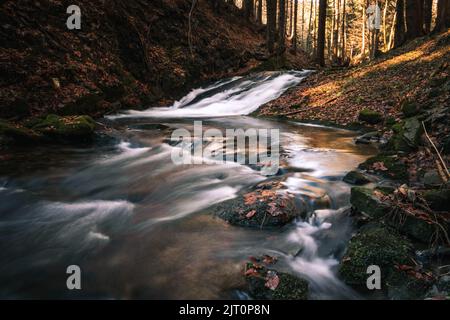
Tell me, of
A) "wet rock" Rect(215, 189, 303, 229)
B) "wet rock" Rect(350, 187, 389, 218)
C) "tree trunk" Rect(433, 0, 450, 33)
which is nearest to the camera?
"wet rock" Rect(350, 187, 389, 218)

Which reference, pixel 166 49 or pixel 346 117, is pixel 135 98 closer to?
pixel 166 49

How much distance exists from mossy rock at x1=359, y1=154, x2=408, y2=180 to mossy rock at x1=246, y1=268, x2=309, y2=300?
3313 mm

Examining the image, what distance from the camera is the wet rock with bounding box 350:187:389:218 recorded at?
4.60m

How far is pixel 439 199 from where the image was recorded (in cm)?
447

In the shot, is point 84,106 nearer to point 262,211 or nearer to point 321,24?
point 262,211

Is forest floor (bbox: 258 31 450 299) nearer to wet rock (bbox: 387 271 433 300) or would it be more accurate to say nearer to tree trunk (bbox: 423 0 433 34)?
wet rock (bbox: 387 271 433 300)

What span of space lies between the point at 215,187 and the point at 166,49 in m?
13.3

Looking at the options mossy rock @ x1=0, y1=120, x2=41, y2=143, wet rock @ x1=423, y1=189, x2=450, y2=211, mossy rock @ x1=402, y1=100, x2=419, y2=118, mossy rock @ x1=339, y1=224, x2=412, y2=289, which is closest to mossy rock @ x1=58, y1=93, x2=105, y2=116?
mossy rock @ x1=0, y1=120, x2=41, y2=143

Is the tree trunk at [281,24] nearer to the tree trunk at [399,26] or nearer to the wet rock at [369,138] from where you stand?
the tree trunk at [399,26]

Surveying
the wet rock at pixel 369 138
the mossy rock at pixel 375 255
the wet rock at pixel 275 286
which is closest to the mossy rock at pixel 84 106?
the wet rock at pixel 369 138

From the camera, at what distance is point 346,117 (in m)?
11.5

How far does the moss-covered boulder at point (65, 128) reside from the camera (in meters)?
9.03
